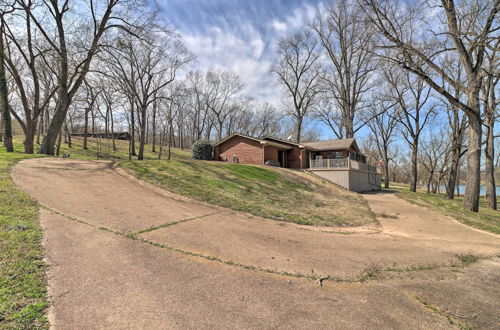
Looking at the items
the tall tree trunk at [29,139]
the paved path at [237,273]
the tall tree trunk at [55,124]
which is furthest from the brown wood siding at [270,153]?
the tall tree trunk at [29,139]

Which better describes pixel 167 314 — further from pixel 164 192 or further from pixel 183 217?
pixel 164 192

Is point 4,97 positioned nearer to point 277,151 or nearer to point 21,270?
point 21,270

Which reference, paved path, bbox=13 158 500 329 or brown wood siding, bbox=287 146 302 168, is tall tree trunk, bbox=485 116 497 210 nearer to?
brown wood siding, bbox=287 146 302 168

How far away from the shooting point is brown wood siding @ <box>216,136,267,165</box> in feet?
78.5

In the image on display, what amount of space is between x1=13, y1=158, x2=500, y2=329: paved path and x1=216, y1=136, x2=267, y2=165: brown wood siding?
17.8 m

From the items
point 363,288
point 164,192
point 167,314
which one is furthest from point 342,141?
point 167,314

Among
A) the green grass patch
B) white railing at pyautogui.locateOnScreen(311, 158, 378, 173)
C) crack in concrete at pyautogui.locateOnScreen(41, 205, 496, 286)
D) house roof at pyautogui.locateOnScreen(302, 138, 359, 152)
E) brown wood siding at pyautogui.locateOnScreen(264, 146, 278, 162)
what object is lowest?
crack in concrete at pyautogui.locateOnScreen(41, 205, 496, 286)

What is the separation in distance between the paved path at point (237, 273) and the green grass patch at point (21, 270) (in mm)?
125

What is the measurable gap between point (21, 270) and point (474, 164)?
1669cm

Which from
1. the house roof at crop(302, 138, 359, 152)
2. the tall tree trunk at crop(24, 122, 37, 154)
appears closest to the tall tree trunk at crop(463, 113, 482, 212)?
the house roof at crop(302, 138, 359, 152)

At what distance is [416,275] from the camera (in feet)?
11.7

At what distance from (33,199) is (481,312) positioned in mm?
8425

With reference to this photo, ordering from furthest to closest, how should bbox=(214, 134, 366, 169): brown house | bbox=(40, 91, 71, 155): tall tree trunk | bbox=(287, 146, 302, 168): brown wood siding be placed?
bbox=(287, 146, 302, 168): brown wood siding, bbox=(214, 134, 366, 169): brown house, bbox=(40, 91, 71, 155): tall tree trunk

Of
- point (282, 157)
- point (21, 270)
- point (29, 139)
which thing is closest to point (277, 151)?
point (282, 157)
